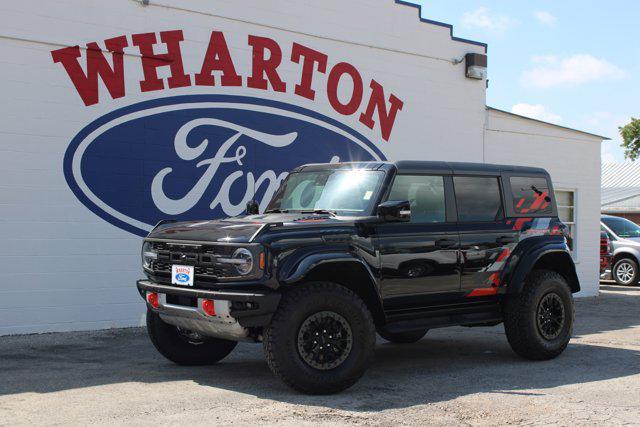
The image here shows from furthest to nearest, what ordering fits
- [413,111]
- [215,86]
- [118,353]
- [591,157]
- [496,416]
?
[591,157] → [413,111] → [215,86] → [118,353] → [496,416]

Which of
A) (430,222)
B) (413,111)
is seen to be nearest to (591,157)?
(413,111)

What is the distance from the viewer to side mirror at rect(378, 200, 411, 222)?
22.4ft

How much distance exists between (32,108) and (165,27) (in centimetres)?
230

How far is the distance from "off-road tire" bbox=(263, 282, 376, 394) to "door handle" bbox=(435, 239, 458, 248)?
3.86 ft

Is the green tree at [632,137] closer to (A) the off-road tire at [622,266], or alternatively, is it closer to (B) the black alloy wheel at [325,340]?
(A) the off-road tire at [622,266]

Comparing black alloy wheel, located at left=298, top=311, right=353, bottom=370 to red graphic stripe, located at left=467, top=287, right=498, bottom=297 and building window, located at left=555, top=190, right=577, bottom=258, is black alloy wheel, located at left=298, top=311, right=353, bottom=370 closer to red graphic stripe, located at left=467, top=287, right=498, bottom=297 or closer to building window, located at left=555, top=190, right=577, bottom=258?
red graphic stripe, located at left=467, top=287, right=498, bottom=297

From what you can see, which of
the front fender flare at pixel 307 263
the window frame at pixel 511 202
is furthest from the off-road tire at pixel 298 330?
the window frame at pixel 511 202

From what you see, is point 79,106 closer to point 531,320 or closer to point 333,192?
point 333,192

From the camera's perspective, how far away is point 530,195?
28.2ft

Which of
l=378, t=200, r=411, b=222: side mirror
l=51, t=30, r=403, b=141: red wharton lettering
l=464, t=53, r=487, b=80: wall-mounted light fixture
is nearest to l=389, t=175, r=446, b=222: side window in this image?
l=378, t=200, r=411, b=222: side mirror

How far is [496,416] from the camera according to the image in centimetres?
580

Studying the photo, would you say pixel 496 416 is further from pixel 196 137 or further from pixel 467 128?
pixel 467 128

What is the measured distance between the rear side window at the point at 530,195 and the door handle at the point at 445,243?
3.73 feet

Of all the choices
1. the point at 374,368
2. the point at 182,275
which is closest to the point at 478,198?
the point at 374,368
